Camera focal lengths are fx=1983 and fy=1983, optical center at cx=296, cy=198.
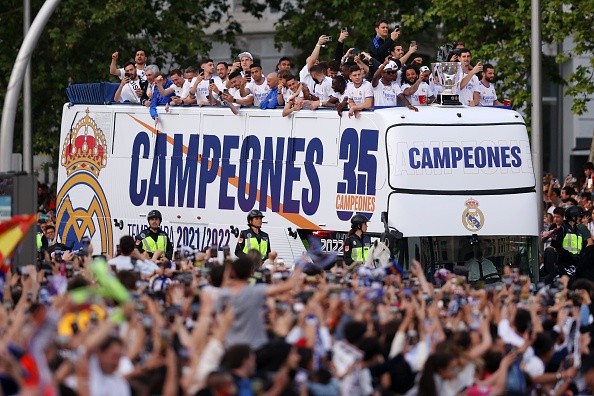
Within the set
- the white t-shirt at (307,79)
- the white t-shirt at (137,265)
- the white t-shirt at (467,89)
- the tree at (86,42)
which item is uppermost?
the tree at (86,42)

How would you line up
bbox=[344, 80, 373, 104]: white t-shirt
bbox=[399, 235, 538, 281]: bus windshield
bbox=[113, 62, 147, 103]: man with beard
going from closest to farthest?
bbox=[399, 235, 538, 281]: bus windshield < bbox=[344, 80, 373, 104]: white t-shirt < bbox=[113, 62, 147, 103]: man with beard

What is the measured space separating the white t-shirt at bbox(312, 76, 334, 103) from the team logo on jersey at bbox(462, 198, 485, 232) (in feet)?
8.58

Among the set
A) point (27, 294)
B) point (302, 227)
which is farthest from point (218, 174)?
point (27, 294)

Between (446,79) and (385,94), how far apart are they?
2.45ft

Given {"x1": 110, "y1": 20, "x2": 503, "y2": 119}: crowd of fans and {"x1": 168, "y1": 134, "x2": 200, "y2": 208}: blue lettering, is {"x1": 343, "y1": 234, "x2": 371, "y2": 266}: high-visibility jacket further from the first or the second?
{"x1": 168, "y1": 134, "x2": 200, "y2": 208}: blue lettering

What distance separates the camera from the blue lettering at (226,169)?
972 inches

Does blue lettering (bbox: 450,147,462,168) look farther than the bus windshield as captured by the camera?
Yes

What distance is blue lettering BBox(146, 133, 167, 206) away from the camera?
25703 millimetres

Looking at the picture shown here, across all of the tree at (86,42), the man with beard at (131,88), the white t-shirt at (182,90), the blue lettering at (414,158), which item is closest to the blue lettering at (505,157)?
the blue lettering at (414,158)

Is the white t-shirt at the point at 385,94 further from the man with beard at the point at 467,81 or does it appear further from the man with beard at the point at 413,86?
the man with beard at the point at 467,81

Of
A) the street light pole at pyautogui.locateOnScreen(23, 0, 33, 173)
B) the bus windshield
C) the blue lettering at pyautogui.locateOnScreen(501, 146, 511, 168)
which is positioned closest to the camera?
the bus windshield

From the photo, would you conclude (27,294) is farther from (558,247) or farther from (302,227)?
(558,247)

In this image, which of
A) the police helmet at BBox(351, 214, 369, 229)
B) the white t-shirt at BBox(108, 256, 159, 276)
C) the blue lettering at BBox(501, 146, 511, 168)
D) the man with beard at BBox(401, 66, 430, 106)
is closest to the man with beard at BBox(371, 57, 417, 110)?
the man with beard at BBox(401, 66, 430, 106)

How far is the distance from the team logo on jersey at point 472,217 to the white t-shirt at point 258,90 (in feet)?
12.4
